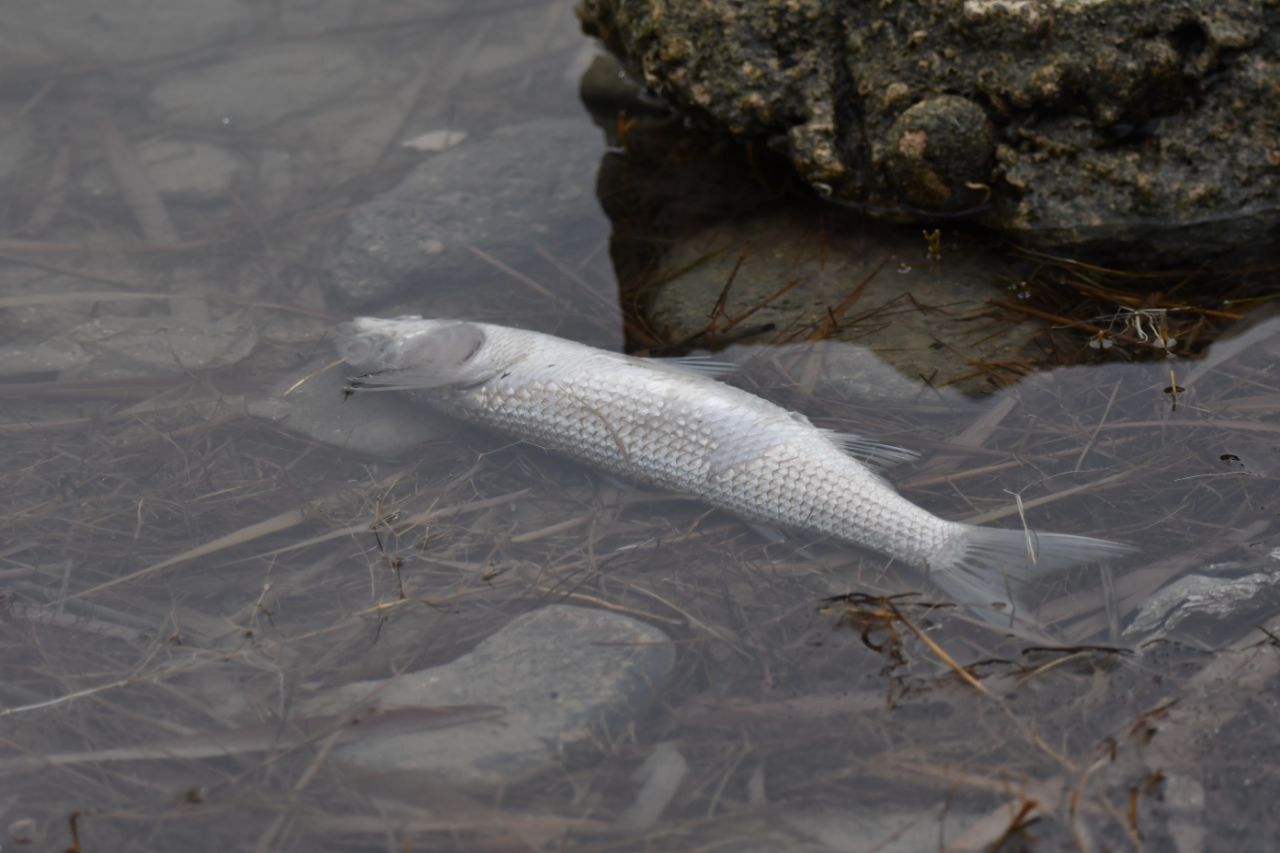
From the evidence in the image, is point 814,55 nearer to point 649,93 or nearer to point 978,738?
point 649,93

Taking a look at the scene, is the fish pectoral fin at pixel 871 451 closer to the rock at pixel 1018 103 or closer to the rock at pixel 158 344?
the rock at pixel 1018 103

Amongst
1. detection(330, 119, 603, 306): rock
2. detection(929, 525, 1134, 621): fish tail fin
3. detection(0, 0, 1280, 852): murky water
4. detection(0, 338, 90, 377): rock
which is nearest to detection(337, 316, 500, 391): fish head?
detection(0, 0, 1280, 852): murky water

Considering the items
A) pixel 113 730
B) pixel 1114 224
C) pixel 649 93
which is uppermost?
pixel 649 93

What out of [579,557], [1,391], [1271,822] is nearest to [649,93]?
[579,557]

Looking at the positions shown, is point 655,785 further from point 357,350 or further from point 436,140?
point 436,140

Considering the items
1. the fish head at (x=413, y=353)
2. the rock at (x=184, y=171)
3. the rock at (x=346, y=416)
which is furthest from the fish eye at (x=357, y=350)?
the rock at (x=184, y=171)

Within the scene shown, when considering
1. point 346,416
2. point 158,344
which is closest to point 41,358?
point 158,344
